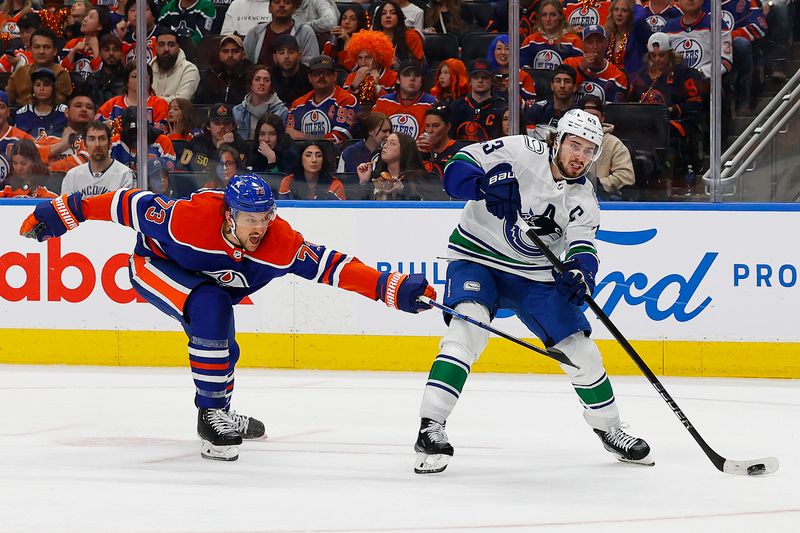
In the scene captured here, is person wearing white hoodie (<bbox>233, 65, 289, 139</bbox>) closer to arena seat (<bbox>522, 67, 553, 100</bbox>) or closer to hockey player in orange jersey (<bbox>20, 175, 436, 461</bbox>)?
arena seat (<bbox>522, 67, 553, 100</bbox>)

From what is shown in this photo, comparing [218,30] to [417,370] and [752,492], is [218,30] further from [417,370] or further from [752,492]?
Result: [752,492]

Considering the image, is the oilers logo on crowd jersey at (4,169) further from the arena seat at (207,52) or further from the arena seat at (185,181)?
the arena seat at (207,52)

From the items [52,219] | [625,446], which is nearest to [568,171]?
[625,446]

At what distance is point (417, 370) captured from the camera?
6.61m

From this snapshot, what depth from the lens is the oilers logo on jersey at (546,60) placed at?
6477 millimetres

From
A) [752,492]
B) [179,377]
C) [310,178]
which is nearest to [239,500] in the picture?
[752,492]

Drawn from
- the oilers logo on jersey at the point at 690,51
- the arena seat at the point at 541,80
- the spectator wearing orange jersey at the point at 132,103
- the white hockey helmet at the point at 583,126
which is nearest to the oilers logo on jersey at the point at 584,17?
the arena seat at the point at 541,80

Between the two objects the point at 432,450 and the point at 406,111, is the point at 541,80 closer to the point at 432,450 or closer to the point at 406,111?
the point at 406,111

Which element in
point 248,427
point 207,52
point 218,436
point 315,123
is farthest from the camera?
point 207,52

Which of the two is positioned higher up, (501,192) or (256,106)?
(256,106)

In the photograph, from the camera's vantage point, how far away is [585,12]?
661 cm

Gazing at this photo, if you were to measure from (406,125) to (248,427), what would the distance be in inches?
97.5

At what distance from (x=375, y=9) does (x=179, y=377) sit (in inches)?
88.7

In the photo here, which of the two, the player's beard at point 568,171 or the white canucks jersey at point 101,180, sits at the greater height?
the player's beard at point 568,171
